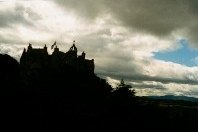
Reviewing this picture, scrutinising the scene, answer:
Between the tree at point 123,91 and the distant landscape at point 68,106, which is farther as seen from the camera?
the tree at point 123,91

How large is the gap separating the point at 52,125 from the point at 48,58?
→ 64466mm

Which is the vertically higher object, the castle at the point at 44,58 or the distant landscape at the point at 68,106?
the castle at the point at 44,58

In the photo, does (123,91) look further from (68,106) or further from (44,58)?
(44,58)

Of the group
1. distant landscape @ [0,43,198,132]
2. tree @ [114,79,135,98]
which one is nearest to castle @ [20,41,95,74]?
distant landscape @ [0,43,198,132]

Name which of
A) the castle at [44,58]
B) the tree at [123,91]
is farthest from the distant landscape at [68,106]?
the castle at [44,58]

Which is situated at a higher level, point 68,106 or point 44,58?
point 44,58

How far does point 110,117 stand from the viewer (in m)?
91.9

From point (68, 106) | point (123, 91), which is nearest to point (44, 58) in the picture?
point (123, 91)

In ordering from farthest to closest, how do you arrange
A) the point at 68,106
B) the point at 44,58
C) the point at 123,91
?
the point at 44,58 < the point at 123,91 < the point at 68,106

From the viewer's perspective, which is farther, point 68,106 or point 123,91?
point 123,91

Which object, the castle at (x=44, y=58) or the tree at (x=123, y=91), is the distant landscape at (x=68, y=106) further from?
the castle at (x=44, y=58)

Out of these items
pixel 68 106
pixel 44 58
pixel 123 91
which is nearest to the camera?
pixel 68 106

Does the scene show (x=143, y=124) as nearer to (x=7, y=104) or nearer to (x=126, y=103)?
(x=126, y=103)

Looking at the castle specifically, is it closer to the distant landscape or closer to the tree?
the distant landscape
